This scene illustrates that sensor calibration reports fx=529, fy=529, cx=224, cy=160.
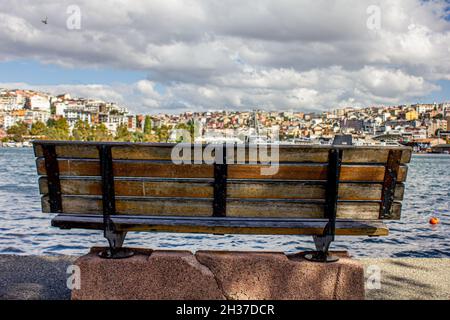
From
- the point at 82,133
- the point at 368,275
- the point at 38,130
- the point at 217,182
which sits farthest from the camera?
the point at 38,130

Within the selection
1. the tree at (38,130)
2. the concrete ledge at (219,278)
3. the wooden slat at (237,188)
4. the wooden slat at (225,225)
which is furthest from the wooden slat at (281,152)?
the tree at (38,130)

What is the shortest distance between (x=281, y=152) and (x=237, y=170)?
378mm

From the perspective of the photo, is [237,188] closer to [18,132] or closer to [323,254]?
[323,254]

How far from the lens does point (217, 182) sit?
4242 mm

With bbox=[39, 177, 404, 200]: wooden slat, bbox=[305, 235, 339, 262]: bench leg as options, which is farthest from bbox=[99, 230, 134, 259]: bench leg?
bbox=[305, 235, 339, 262]: bench leg

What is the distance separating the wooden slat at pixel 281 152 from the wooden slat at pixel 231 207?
0.37 metres

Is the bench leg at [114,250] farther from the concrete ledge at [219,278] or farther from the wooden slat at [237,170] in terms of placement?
the wooden slat at [237,170]

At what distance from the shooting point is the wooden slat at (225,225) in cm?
424

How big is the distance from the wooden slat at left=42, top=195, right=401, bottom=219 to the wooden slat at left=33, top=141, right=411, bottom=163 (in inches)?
14.5

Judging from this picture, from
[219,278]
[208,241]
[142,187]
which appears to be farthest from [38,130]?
[219,278]

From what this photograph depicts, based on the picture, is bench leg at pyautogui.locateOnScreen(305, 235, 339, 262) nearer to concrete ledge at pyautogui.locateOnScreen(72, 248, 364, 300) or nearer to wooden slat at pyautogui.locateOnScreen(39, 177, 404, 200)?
concrete ledge at pyautogui.locateOnScreen(72, 248, 364, 300)

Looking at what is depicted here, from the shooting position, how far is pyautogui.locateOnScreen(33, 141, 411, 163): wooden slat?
4.16 m

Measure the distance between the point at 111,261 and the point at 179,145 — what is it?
1110 mm
